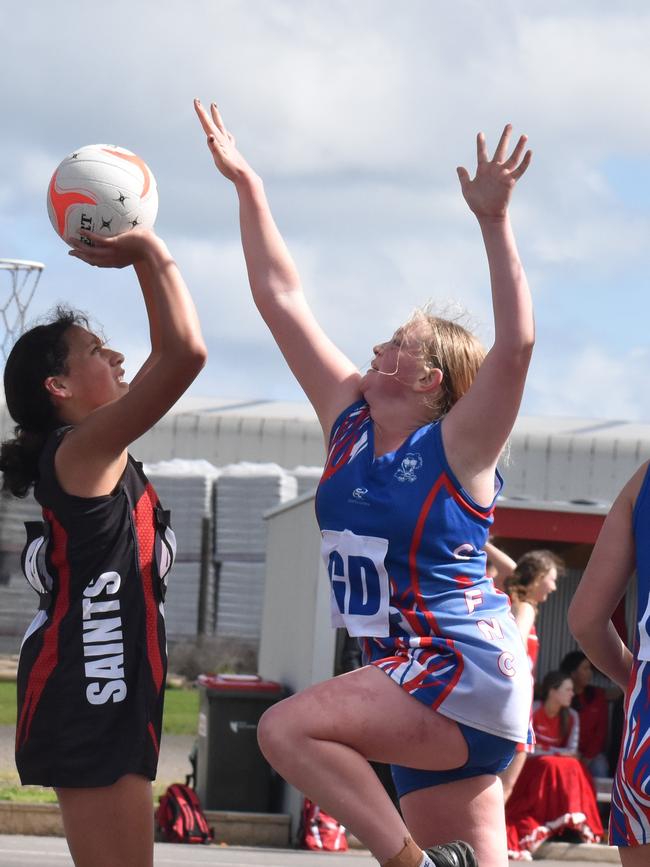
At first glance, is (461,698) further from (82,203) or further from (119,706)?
(82,203)

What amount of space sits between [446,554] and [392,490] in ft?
0.70

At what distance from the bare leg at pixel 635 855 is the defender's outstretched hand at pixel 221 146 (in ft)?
7.45

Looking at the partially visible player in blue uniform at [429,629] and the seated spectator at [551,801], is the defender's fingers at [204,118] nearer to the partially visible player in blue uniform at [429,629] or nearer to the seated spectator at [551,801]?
the partially visible player in blue uniform at [429,629]

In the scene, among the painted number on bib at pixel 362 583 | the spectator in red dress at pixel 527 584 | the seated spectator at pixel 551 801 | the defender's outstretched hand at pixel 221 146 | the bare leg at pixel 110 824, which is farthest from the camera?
the seated spectator at pixel 551 801

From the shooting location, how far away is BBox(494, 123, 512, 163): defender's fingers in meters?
3.71

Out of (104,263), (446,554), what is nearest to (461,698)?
(446,554)

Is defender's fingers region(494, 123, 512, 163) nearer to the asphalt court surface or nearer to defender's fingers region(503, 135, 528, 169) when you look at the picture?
defender's fingers region(503, 135, 528, 169)

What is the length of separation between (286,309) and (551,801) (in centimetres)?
798

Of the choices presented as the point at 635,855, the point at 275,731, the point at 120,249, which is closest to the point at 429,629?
the point at 275,731

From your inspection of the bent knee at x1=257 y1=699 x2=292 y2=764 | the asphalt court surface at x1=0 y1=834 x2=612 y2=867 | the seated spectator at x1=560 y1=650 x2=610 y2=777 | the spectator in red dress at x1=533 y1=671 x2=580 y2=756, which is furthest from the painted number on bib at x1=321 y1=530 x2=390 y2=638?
the seated spectator at x1=560 y1=650 x2=610 y2=777

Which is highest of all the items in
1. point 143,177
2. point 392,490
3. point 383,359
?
point 143,177

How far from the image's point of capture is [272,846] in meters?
10.8

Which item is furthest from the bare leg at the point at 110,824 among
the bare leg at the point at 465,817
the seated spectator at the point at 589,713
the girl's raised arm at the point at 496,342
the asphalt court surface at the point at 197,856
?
the seated spectator at the point at 589,713

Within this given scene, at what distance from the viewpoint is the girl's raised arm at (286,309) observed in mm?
4184
